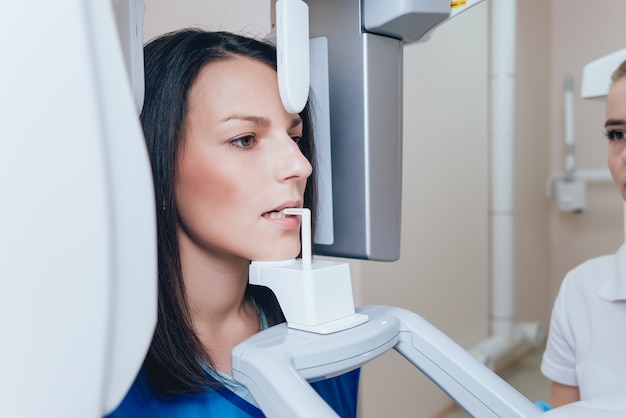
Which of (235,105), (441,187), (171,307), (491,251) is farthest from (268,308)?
(491,251)

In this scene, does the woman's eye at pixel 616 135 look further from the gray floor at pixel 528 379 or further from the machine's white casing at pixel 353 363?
the gray floor at pixel 528 379

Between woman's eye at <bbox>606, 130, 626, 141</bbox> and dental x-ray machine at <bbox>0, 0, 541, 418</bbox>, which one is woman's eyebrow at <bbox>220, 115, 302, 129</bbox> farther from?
woman's eye at <bbox>606, 130, 626, 141</bbox>

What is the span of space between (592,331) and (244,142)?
690 millimetres

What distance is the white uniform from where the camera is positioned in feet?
2.94

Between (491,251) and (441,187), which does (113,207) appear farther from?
(491,251)

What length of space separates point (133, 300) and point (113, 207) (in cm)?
6

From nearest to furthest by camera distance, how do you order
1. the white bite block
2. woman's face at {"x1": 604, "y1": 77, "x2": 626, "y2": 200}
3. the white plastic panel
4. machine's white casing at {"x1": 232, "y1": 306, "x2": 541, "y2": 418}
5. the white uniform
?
the white plastic panel < machine's white casing at {"x1": 232, "y1": 306, "x2": 541, "y2": 418} < the white bite block < woman's face at {"x1": 604, "y1": 77, "x2": 626, "y2": 200} < the white uniform

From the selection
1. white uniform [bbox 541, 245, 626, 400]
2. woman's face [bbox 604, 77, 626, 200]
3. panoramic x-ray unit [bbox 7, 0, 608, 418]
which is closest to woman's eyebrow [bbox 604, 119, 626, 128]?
woman's face [bbox 604, 77, 626, 200]

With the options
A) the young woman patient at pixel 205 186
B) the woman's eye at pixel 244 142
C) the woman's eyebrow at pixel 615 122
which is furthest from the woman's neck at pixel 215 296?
the woman's eyebrow at pixel 615 122

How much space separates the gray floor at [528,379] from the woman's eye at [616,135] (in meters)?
1.38

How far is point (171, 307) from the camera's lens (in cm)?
59

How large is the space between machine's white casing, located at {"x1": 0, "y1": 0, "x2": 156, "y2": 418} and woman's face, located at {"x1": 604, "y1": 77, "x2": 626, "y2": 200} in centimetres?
69

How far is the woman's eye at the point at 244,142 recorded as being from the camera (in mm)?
561

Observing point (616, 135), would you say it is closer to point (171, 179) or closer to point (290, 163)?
point (290, 163)
